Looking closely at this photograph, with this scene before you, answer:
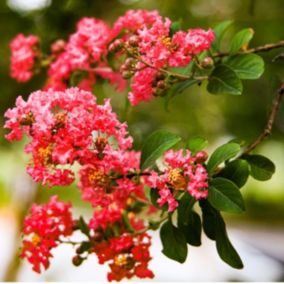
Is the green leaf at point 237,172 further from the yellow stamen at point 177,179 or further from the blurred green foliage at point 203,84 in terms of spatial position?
→ the blurred green foliage at point 203,84

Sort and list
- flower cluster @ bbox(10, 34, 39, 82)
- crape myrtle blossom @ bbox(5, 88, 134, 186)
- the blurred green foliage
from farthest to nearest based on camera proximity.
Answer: the blurred green foliage < flower cluster @ bbox(10, 34, 39, 82) < crape myrtle blossom @ bbox(5, 88, 134, 186)

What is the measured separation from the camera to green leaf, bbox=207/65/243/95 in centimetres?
118

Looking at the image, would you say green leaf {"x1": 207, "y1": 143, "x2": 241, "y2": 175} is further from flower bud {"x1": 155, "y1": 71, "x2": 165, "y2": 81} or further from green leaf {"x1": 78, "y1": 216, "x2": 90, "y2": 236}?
green leaf {"x1": 78, "y1": 216, "x2": 90, "y2": 236}

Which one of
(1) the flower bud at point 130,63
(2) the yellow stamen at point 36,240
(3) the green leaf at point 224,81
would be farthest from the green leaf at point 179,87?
(2) the yellow stamen at point 36,240

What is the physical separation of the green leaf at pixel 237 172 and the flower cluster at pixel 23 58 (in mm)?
826

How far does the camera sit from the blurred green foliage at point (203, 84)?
2125 mm

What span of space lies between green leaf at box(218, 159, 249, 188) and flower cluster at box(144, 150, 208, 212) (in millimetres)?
48

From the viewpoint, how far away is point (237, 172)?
42.3 inches

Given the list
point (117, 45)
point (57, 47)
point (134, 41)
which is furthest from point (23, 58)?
point (134, 41)

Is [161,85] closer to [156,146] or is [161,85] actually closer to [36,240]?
[156,146]

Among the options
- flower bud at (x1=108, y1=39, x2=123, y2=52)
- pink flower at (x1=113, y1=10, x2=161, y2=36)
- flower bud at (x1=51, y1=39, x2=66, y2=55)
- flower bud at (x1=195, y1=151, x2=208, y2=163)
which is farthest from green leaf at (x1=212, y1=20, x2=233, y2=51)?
flower bud at (x1=51, y1=39, x2=66, y2=55)

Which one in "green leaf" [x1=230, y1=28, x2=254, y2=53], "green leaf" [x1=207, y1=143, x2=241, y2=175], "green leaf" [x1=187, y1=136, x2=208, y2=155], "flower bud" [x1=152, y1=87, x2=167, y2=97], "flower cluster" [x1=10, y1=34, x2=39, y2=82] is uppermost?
"flower cluster" [x1=10, y1=34, x2=39, y2=82]

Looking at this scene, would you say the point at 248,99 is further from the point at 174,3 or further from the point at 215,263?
the point at 215,263

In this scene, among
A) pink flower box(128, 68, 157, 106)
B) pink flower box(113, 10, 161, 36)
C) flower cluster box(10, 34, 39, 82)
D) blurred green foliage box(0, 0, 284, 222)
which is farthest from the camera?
blurred green foliage box(0, 0, 284, 222)
